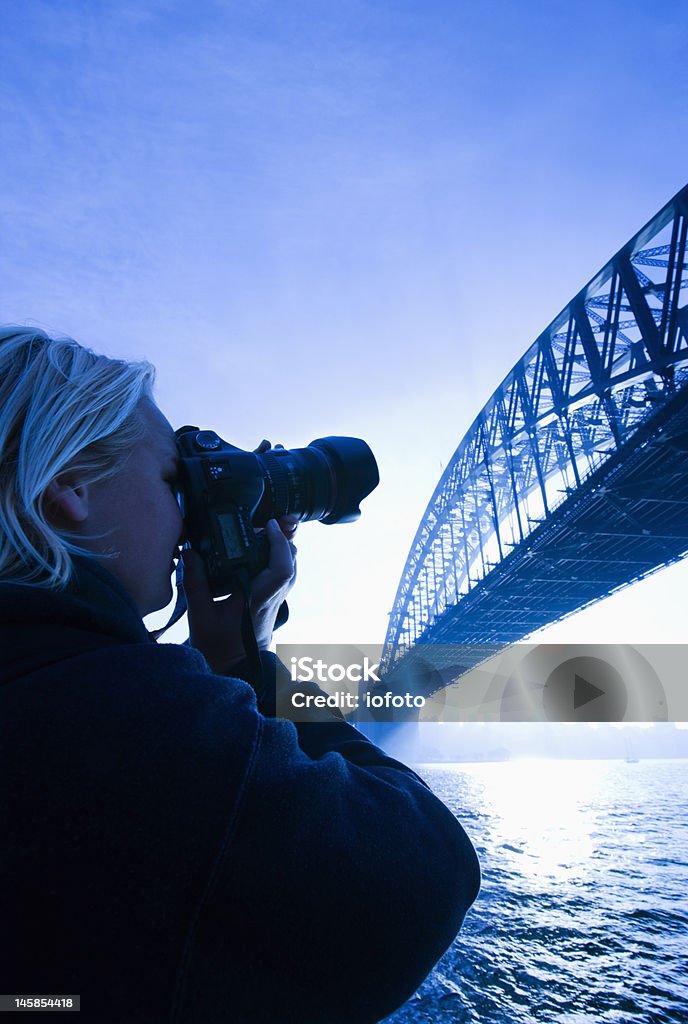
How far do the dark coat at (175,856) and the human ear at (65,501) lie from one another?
0.71 ft

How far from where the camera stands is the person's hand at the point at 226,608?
3.93 feet

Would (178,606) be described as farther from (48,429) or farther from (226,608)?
(48,429)

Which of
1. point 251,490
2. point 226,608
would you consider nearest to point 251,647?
point 226,608

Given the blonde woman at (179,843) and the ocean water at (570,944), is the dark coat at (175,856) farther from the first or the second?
the ocean water at (570,944)

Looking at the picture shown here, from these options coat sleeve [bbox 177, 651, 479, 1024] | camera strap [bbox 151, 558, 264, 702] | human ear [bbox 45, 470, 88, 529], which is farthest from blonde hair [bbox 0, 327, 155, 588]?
coat sleeve [bbox 177, 651, 479, 1024]

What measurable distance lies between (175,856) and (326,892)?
0.62 ft

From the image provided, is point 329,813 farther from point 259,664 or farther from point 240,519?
point 240,519

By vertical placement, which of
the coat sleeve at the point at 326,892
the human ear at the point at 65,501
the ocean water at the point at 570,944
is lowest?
the ocean water at the point at 570,944

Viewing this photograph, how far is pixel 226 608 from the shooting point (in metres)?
1.22

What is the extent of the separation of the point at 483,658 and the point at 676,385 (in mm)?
22331

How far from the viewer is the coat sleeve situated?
2.22 feet

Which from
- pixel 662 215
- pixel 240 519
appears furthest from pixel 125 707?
pixel 662 215

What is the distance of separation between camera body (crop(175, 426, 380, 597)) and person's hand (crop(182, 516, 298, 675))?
24 mm

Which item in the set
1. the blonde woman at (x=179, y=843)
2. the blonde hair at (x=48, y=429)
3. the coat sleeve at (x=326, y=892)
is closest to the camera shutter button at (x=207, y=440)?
the blonde hair at (x=48, y=429)
